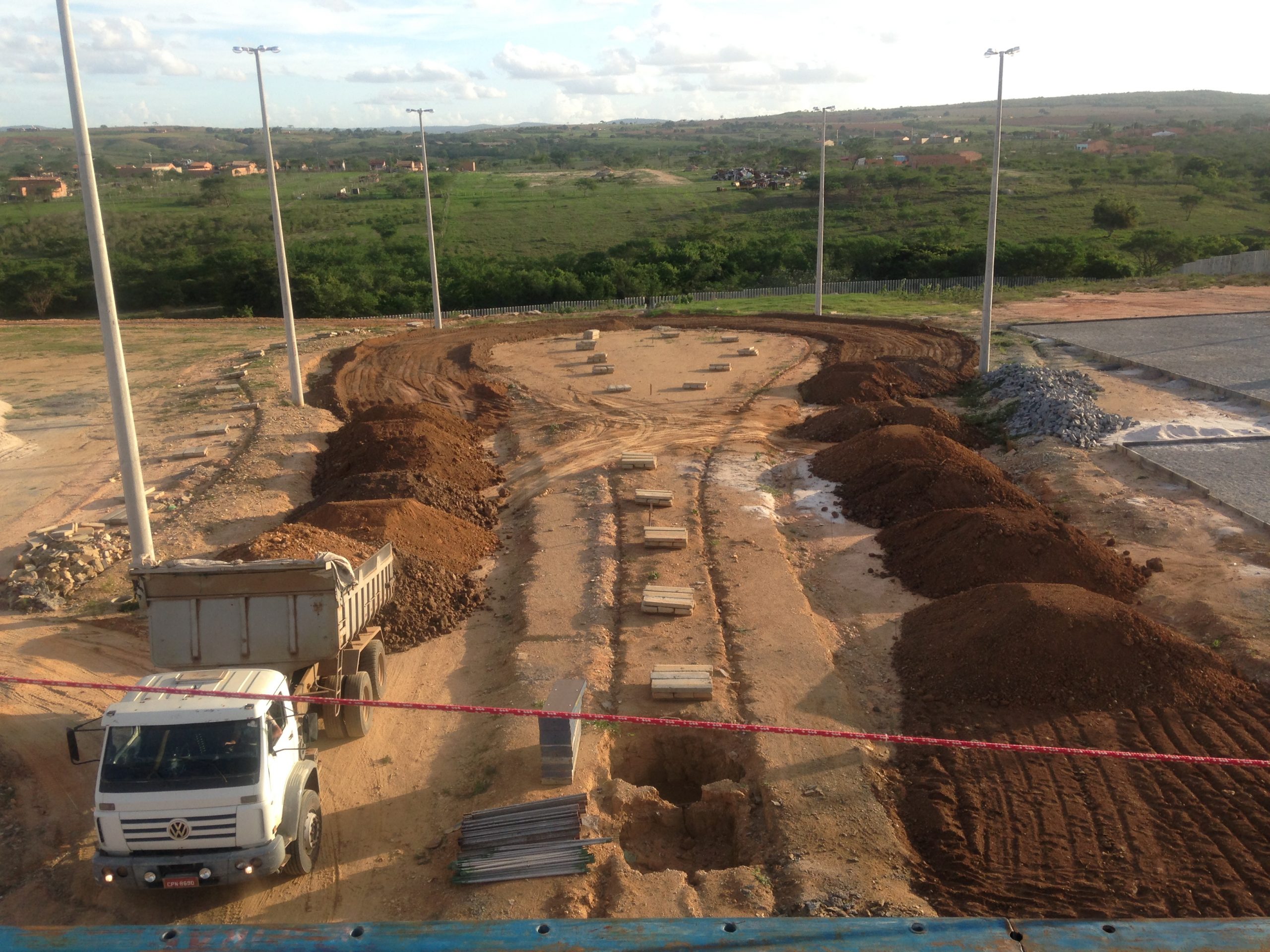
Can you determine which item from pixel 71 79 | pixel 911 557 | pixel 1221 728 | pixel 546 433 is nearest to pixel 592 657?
pixel 911 557

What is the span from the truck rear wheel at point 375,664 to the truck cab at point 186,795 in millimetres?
3591

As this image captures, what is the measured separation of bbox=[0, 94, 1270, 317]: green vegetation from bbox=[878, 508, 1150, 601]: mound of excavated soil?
26035 mm

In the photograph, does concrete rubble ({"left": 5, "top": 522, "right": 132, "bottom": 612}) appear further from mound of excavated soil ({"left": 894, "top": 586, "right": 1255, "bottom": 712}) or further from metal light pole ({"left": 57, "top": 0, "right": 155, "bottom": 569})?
mound of excavated soil ({"left": 894, "top": 586, "right": 1255, "bottom": 712})

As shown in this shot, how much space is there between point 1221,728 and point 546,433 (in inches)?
683

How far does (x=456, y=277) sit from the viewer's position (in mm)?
60438

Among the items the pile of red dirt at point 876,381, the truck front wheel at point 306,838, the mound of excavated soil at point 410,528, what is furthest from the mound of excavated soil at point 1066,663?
the pile of red dirt at point 876,381

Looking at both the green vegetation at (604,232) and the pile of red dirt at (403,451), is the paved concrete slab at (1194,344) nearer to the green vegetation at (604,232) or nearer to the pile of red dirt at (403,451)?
the green vegetation at (604,232)

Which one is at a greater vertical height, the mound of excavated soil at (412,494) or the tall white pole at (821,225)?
the tall white pole at (821,225)

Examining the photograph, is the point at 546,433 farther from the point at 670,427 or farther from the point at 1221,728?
the point at 1221,728

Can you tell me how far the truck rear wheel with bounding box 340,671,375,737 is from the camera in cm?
1180

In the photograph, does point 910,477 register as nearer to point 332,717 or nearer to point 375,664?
point 375,664

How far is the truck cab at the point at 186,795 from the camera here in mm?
8383

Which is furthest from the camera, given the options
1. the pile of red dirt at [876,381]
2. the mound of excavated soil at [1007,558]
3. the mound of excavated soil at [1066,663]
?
the pile of red dirt at [876,381]

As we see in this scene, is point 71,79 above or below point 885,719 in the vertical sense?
above
